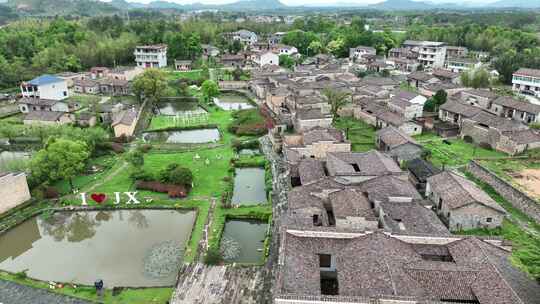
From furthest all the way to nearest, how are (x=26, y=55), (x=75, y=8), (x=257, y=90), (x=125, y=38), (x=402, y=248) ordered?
(x=75, y=8), (x=125, y=38), (x=26, y=55), (x=257, y=90), (x=402, y=248)

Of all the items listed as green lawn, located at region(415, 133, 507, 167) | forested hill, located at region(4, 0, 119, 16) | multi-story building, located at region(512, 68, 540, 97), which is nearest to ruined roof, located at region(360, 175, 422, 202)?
green lawn, located at region(415, 133, 507, 167)

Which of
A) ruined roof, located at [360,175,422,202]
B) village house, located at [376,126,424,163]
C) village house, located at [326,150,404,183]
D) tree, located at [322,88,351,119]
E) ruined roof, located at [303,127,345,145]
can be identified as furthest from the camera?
tree, located at [322,88,351,119]

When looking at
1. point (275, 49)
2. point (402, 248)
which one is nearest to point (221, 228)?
point (402, 248)

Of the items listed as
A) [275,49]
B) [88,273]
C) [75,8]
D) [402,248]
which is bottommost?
[88,273]

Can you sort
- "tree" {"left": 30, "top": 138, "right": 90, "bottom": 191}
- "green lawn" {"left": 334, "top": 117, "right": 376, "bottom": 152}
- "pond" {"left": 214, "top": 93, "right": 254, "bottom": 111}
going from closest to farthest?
"tree" {"left": 30, "top": 138, "right": 90, "bottom": 191} < "green lawn" {"left": 334, "top": 117, "right": 376, "bottom": 152} < "pond" {"left": 214, "top": 93, "right": 254, "bottom": 111}

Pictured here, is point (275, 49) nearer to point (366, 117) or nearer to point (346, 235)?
point (366, 117)

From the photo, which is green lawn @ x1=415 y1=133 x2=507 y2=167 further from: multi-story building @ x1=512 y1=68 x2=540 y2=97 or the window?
multi-story building @ x1=512 y1=68 x2=540 y2=97
